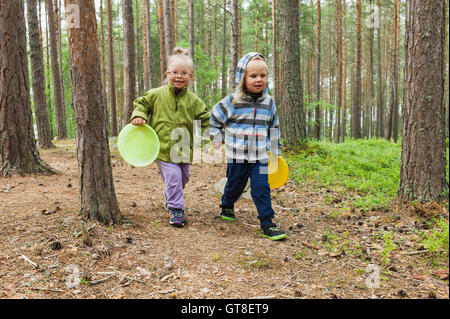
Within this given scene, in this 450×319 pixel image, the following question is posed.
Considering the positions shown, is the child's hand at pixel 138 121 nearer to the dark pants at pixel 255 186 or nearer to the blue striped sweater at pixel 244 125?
the blue striped sweater at pixel 244 125

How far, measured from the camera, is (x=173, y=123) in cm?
400

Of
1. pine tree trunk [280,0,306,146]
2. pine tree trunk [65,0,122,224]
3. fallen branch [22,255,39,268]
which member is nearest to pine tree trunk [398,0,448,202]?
pine tree trunk [280,0,306,146]

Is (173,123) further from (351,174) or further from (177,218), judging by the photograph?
(351,174)

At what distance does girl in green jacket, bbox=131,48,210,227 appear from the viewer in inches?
155

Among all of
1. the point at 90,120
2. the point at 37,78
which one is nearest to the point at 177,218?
the point at 90,120

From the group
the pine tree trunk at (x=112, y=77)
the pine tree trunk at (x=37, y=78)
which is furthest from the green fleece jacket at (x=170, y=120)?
the pine tree trunk at (x=112, y=77)

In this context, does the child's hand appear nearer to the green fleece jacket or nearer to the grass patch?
the green fleece jacket

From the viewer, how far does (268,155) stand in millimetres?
4195

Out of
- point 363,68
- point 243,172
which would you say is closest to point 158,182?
point 243,172

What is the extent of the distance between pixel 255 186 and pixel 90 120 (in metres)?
1.99

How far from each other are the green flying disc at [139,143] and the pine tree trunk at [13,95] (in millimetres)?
2653

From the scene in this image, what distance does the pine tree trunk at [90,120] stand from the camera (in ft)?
10.7

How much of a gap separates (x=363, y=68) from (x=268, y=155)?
102ft
